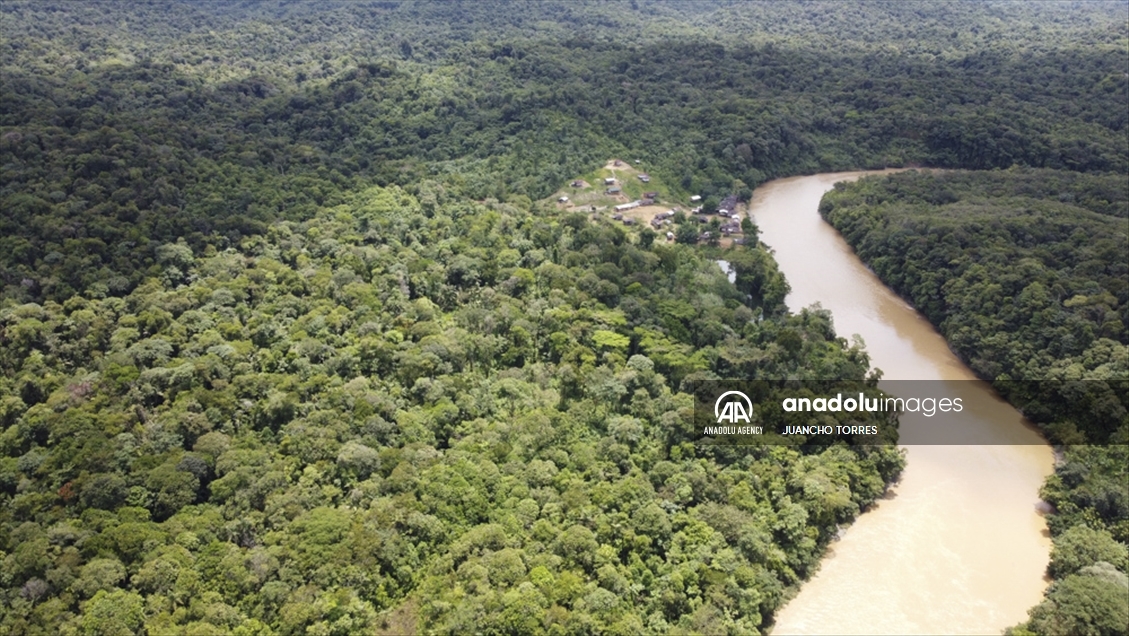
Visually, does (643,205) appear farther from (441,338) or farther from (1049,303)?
(1049,303)

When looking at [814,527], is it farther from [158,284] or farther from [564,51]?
[564,51]

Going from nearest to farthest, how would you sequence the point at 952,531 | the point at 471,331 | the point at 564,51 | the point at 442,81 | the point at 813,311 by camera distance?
the point at 952,531
the point at 471,331
the point at 813,311
the point at 442,81
the point at 564,51

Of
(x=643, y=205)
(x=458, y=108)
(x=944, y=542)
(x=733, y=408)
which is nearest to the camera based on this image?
(x=944, y=542)

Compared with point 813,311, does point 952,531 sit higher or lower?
lower

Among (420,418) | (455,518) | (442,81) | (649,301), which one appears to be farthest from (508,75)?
(455,518)

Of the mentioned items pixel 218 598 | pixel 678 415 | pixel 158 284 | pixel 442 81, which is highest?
pixel 442 81

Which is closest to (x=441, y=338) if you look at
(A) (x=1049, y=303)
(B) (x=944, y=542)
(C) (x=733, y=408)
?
(C) (x=733, y=408)

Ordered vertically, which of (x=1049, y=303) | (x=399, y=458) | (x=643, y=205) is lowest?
(x=399, y=458)
